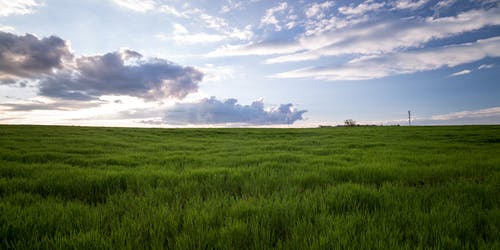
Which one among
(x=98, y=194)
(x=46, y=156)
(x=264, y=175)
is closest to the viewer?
(x=98, y=194)

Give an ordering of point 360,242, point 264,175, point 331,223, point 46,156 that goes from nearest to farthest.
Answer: point 360,242
point 331,223
point 264,175
point 46,156

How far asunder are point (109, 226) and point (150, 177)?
2449 millimetres

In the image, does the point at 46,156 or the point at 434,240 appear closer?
the point at 434,240

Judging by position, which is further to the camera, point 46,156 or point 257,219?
point 46,156

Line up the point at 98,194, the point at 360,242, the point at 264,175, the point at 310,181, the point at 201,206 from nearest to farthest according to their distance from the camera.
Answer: the point at 360,242 → the point at 201,206 → the point at 98,194 → the point at 310,181 → the point at 264,175

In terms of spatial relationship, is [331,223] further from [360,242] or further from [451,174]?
[451,174]

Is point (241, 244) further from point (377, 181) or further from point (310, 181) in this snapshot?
point (377, 181)

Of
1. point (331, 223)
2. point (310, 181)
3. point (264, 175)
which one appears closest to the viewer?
point (331, 223)

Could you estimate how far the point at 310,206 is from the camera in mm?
3258

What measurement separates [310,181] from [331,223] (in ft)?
7.46

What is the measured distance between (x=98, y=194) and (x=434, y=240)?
4755 mm

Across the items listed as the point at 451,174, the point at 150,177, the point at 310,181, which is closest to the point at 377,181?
the point at 310,181

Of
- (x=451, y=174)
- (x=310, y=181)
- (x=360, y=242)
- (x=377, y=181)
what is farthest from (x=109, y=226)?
(x=451, y=174)

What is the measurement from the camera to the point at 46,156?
884cm
